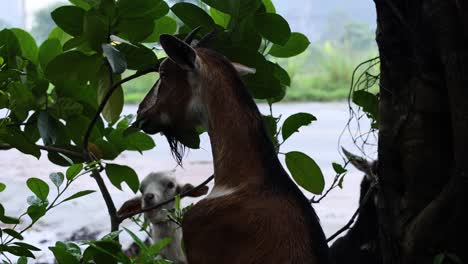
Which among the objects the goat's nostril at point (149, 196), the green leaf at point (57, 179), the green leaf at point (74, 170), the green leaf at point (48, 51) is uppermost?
the green leaf at point (48, 51)

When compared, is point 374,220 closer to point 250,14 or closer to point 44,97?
point 250,14

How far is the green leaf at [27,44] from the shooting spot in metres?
1.18

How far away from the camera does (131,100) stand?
2.67 m

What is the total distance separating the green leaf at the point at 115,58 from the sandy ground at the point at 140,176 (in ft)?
3.25

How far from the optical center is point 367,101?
1.18 metres

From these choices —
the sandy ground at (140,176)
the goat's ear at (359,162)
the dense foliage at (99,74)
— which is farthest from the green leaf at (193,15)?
the sandy ground at (140,176)

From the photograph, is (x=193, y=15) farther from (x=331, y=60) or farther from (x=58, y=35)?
(x=331, y=60)

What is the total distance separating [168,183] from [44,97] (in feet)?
2.50

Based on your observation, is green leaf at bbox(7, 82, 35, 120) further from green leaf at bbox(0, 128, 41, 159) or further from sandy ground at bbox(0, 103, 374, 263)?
sandy ground at bbox(0, 103, 374, 263)

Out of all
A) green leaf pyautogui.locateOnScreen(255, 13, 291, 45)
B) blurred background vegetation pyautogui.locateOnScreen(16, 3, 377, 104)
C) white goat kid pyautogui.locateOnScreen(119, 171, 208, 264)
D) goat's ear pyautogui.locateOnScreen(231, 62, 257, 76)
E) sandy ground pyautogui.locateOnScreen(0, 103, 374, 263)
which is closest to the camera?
goat's ear pyautogui.locateOnScreen(231, 62, 257, 76)

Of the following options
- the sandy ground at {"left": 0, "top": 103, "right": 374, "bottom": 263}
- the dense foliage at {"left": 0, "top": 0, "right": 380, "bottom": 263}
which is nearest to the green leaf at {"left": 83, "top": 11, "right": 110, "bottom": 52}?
the dense foliage at {"left": 0, "top": 0, "right": 380, "bottom": 263}

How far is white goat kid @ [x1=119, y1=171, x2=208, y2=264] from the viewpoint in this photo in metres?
1.71

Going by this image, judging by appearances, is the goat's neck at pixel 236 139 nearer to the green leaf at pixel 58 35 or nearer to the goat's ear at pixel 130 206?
the green leaf at pixel 58 35

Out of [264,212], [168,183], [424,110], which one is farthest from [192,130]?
[168,183]
